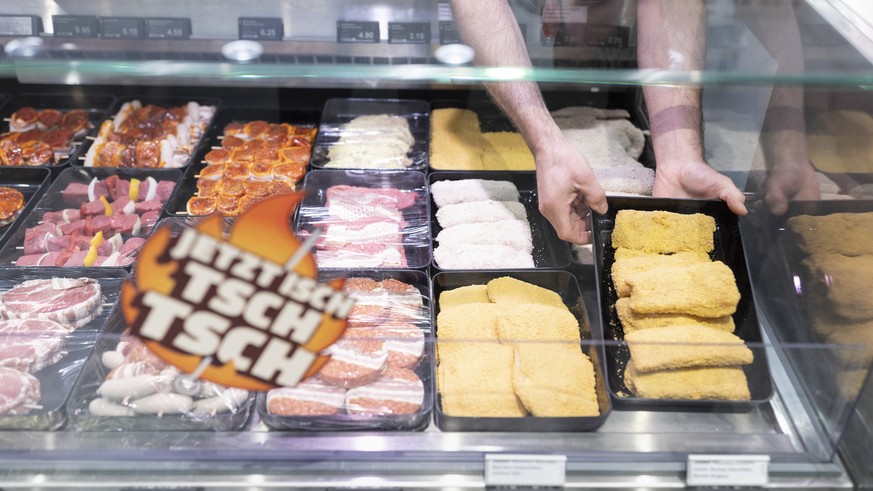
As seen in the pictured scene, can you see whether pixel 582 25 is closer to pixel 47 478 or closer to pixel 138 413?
pixel 138 413

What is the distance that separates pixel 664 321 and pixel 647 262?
21cm

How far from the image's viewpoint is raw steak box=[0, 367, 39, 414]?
1.69 m

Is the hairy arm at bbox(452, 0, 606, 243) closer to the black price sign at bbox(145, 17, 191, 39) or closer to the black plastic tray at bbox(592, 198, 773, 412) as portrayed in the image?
the black plastic tray at bbox(592, 198, 773, 412)

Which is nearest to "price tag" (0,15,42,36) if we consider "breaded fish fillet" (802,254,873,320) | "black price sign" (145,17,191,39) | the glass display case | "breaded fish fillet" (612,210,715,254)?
the glass display case

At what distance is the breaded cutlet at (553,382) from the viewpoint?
1.73 m

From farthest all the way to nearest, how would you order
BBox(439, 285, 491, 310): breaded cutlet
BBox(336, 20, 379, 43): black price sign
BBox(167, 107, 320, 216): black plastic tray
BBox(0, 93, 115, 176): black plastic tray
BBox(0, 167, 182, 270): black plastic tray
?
BBox(0, 93, 115, 176): black plastic tray, BBox(167, 107, 320, 216): black plastic tray, BBox(0, 167, 182, 270): black plastic tray, BBox(336, 20, 379, 43): black price sign, BBox(439, 285, 491, 310): breaded cutlet

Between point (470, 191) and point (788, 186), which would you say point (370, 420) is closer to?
point (470, 191)

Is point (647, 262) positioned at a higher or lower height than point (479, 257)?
higher

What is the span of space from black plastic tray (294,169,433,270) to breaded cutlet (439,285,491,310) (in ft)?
0.71

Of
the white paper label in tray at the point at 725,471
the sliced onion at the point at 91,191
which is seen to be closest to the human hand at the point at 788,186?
the white paper label in tray at the point at 725,471

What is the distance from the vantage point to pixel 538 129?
214cm

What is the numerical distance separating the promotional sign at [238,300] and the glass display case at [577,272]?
412 mm

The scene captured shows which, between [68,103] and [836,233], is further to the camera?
[68,103]

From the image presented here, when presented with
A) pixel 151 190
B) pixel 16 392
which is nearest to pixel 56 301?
pixel 16 392
